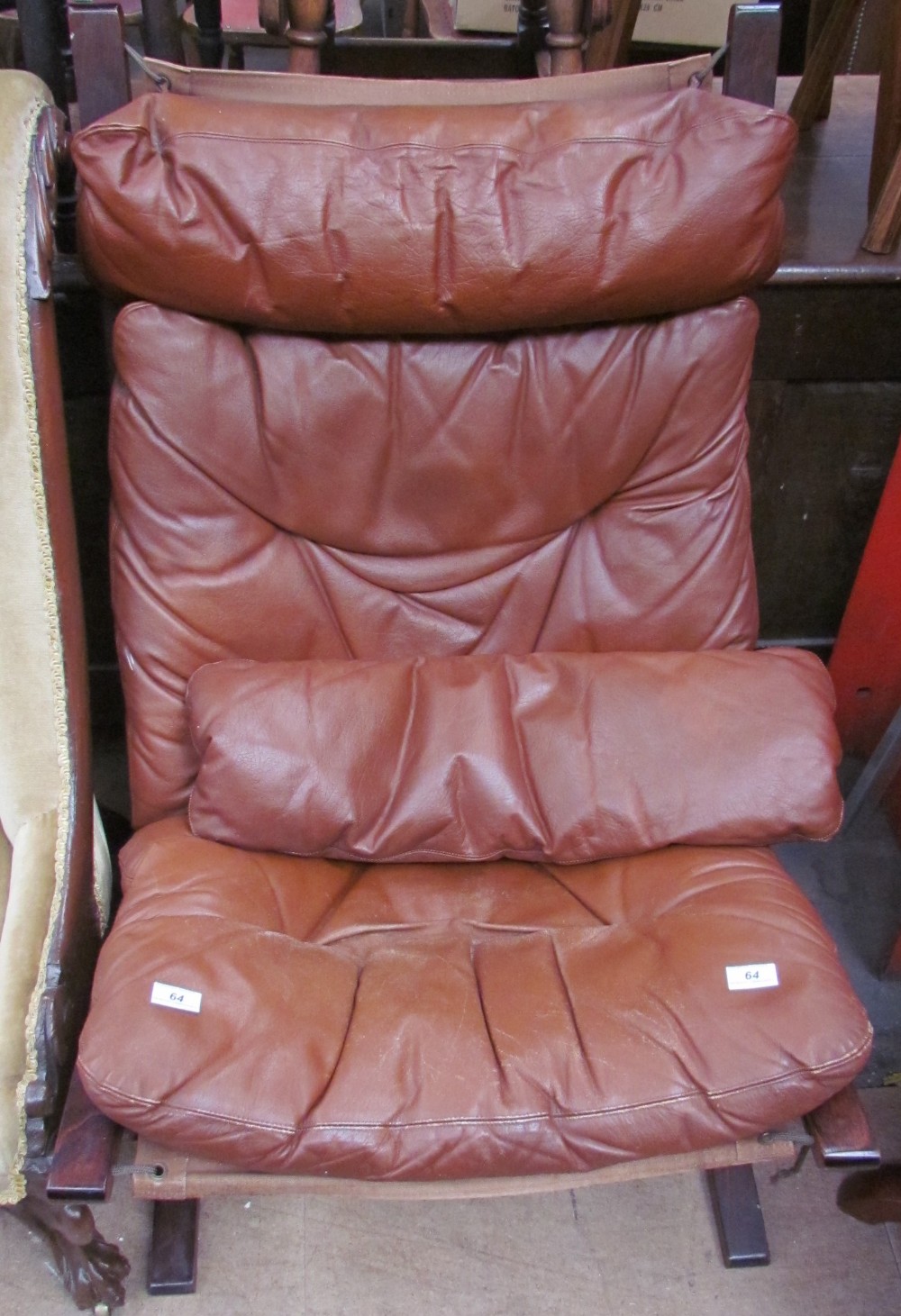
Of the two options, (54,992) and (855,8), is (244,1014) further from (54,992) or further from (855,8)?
(855,8)

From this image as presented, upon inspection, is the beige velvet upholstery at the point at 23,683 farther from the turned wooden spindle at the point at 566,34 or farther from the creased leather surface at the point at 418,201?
the turned wooden spindle at the point at 566,34

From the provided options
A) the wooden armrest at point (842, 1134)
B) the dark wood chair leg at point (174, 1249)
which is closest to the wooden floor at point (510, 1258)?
the dark wood chair leg at point (174, 1249)

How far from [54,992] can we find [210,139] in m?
0.76

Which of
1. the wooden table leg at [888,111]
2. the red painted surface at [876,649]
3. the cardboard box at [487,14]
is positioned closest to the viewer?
the wooden table leg at [888,111]

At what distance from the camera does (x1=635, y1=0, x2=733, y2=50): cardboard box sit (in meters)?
2.05

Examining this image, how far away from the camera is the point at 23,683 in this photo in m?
1.06

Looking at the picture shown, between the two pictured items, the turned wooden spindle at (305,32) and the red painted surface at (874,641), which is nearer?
the turned wooden spindle at (305,32)

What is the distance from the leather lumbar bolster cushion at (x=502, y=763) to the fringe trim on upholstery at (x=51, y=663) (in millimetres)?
124

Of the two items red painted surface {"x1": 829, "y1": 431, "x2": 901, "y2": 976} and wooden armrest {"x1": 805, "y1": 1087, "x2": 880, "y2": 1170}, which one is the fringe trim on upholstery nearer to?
wooden armrest {"x1": 805, "y1": 1087, "x2": 880, "y2": 1170}

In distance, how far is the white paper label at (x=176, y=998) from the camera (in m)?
0.97

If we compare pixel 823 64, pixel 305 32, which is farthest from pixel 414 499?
pixel 823 64

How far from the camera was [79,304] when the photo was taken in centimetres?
133

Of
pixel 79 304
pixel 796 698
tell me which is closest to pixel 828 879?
pixel 796 698

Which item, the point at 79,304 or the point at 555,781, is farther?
the point at 79,304
